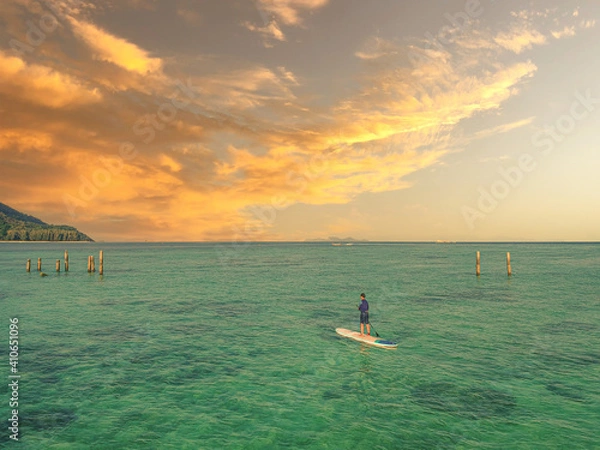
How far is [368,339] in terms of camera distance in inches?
918

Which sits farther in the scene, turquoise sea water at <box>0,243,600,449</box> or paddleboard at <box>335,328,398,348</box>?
paddleboard at <box>335,328,398,348</box>

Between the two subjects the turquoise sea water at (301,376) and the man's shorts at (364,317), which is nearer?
the turquoise sea water at (301,376)

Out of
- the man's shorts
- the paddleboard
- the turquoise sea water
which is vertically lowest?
the turquoise sea water

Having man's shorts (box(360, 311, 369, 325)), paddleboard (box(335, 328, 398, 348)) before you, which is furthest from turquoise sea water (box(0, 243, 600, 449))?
man's shorts (box(360, 311, 369, 325))

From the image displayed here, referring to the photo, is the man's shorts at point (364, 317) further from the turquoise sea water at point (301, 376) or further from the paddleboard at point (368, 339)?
the turquoise sea water at point (301, 376)

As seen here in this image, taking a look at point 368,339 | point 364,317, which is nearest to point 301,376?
point 368,339

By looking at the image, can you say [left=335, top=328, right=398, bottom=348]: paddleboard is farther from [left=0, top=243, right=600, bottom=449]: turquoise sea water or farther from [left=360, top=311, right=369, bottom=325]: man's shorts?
[left=360, top=311, right=369, bottom=325]: man's shorts

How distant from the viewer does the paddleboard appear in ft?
73.7

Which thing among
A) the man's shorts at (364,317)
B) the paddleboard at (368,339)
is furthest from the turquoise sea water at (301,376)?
the man's shorts at (364,317)

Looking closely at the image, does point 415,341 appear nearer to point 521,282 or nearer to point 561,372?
point 561,372

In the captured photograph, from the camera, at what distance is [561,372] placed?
18438mm

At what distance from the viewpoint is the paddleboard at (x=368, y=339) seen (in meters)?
22.5

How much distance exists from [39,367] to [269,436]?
44.2ft

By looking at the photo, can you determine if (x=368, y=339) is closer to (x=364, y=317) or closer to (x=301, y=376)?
(x=364, y=317)
